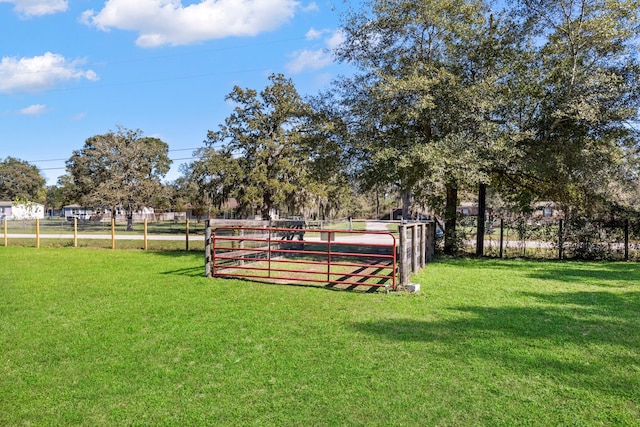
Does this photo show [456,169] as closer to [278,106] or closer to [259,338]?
[259,338]

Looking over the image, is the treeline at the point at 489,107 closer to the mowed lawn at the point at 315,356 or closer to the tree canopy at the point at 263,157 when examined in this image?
the mowed lawn at the point at 315,356

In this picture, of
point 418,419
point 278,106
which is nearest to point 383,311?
point 418,419

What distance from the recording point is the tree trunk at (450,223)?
14.7 meters

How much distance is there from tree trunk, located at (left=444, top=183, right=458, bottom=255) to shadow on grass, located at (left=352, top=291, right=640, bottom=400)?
7943 mm

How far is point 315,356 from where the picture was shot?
166 inches

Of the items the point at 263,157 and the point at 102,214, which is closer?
the point at 263,157


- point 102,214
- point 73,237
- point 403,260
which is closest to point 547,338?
point 403,260

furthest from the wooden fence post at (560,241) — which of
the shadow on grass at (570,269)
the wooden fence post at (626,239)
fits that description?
the wooden fence post at (626,239)

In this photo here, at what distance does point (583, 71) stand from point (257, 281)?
10.4 meters

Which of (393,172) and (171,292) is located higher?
(393,172)

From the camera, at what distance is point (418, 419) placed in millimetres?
2979

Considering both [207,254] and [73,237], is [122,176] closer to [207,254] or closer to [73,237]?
[73,237]

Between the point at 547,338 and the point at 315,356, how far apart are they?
2.67 m

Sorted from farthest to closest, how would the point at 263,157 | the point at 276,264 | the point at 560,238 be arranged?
the point at 263,157 < the point at 560,238 < the point at 276,264
